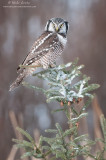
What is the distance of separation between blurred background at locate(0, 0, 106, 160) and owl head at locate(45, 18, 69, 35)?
7.53 ft

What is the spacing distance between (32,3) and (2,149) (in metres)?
2.43

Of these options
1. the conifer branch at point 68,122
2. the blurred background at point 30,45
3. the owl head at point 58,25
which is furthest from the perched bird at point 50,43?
the blurred background at point 30,45

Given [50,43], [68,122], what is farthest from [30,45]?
[68,122]

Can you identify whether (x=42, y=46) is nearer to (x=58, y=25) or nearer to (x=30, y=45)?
(x=58, y=25)

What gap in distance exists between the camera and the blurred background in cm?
498

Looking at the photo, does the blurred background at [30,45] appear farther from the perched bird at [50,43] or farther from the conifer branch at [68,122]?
the conifer branch at [68,122]

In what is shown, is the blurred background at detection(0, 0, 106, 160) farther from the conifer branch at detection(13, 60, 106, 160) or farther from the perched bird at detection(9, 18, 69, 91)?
the conifer branch at detection(13, 60, 106, 160)

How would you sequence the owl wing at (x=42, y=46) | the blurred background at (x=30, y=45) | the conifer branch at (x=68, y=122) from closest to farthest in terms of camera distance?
the conifer branch at (x=68, y=122) → the owl wing at (x=42, y=46) → the blurred background at (x=30, y=45)

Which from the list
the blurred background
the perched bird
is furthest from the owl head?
the blurred background

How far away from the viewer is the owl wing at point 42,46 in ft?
7.37

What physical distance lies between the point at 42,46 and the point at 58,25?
0.17 m

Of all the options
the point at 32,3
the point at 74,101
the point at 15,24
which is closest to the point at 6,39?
the point at 15,24

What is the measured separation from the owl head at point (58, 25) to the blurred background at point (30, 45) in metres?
2.29

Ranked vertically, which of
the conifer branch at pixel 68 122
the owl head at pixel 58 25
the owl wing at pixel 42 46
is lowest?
the conifer branch at pixel 68 122
